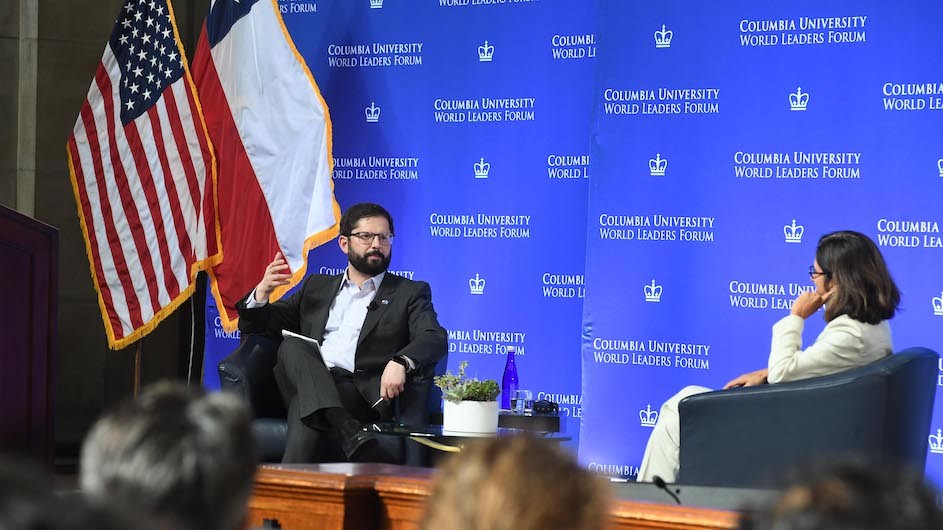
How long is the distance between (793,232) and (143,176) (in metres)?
3.34

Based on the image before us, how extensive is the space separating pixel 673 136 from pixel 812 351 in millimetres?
1628

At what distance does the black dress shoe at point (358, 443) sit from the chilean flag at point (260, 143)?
138cm

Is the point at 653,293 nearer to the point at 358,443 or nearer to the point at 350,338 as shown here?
the point at 350,338

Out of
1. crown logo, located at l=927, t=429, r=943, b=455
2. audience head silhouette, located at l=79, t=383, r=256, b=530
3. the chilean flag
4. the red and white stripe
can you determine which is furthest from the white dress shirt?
audience head silhouette, located at l=79, t=383, r=256, b=530

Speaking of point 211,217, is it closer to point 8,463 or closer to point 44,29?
point 44,29

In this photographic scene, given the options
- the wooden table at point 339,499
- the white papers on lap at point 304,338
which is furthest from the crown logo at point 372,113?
the wooden table at point 339,499

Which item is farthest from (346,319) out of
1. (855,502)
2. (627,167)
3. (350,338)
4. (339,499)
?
(855,502)

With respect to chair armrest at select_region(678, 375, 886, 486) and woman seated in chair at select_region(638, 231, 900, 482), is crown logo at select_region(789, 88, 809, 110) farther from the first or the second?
chair armrest at select_region(678, 375, 886, 486)

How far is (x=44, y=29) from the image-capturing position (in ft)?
22.6

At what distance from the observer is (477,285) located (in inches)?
244

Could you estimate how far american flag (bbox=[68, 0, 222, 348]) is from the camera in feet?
20.7

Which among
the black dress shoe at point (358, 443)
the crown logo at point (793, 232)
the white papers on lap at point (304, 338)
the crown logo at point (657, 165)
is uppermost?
the crown logo at point (657, 165)

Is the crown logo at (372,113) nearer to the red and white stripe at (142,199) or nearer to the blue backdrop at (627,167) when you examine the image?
the blue backdrop at (627,167)

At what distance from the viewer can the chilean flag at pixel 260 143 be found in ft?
20.1
